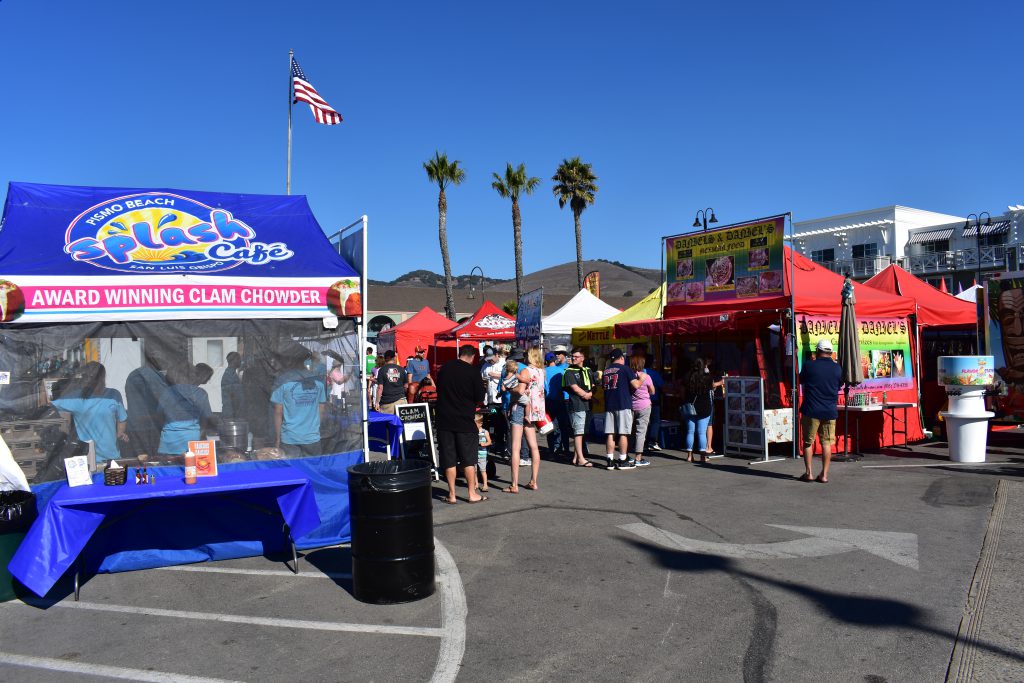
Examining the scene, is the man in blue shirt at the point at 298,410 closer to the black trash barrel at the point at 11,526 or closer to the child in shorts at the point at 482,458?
the black trash barrel at the point at 11,526

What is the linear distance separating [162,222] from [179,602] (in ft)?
12.1

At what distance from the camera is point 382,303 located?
61.5 metres

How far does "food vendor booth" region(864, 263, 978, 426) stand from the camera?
14352 mm

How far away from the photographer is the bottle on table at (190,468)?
651cm

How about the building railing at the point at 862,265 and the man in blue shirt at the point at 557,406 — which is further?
the building railing at the point at 862,265

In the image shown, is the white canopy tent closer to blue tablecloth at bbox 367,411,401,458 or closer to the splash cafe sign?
blue tablecloth at bbox 367,411,401,458

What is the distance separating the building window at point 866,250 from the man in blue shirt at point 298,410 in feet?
176

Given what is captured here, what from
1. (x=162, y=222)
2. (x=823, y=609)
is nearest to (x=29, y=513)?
(x=162, y=222)

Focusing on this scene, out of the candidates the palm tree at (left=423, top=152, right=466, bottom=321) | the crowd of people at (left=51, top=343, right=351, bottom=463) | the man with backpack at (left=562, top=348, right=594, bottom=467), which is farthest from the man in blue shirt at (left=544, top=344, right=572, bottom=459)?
the palm tree at (left=423, top=152, right=466, bottom=321)

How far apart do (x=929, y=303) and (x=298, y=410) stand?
1305 centimetres

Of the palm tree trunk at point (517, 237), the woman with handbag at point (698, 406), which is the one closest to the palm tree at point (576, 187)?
the palm tree trunk at point (517, 237)

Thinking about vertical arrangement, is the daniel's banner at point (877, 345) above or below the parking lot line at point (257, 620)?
above

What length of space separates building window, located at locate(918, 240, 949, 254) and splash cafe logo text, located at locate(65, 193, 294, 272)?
5253 cm

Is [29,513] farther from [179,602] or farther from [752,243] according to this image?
[752,243]
